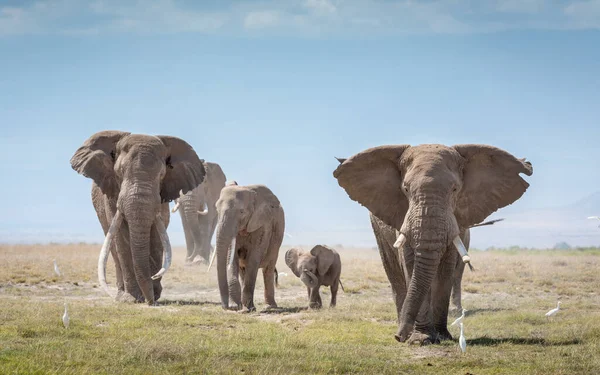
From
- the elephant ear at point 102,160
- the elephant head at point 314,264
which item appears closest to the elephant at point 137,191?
the elephant ear at point 102,160

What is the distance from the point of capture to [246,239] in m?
20.1

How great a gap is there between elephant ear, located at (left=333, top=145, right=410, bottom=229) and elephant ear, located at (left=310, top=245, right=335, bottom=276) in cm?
719

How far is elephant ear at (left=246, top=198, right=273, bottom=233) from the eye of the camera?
19.7m

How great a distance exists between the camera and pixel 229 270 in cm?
1900

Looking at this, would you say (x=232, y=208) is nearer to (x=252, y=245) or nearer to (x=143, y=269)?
(x=252, y=245)

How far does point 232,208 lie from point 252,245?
1.12m

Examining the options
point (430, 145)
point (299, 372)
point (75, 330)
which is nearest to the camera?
point (299, 372)

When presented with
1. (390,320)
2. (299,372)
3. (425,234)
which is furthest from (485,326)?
(299,372)

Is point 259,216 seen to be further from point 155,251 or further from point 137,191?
point 137,191

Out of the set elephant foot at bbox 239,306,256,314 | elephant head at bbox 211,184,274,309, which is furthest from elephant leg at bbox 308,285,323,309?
elephant head at bbox 211,184,274,309

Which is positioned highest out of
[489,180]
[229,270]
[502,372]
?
[489,180]

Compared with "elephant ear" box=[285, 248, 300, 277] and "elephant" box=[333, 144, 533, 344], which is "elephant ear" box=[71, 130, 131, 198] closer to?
"elephant ear" box=[285, 248, 300, 277]

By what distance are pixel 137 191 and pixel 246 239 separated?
295cm

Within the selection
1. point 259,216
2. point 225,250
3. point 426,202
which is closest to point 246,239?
point 259,216
